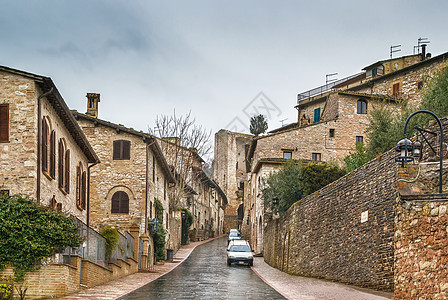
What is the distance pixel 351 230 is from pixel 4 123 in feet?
40.7

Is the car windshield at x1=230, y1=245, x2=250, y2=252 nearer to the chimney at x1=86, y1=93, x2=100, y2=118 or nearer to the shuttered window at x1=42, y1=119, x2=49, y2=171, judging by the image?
the chimney at x1=86, y1=93, x2=100, y2=118

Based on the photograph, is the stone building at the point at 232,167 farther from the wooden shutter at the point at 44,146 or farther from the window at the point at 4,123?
the window at the point at 4,123

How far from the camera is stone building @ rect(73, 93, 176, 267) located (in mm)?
31156

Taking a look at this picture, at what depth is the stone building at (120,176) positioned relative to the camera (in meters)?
31.2

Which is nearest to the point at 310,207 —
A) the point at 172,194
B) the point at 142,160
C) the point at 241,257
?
the point at 241,257

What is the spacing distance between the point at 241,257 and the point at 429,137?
61.7ft

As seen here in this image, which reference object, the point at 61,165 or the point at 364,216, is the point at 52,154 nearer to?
the point at 61,165

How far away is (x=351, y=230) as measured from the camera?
750 inches

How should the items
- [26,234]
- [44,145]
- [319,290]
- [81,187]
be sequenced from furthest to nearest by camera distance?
1. [81,187]
2. [44,145]
3. [319,290]
4. [26,234]

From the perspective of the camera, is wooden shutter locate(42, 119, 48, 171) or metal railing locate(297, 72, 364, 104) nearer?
wooden shutter locate(42, 119, 48, 171)

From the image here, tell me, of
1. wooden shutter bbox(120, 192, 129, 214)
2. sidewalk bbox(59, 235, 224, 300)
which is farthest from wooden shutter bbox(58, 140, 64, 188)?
wooden shutter bbox(120, 192, 129, 214)

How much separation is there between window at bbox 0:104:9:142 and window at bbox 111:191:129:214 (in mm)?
14603

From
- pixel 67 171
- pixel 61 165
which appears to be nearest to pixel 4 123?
pixel 61 165

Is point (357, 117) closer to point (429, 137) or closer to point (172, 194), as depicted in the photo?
point (172, 194)
